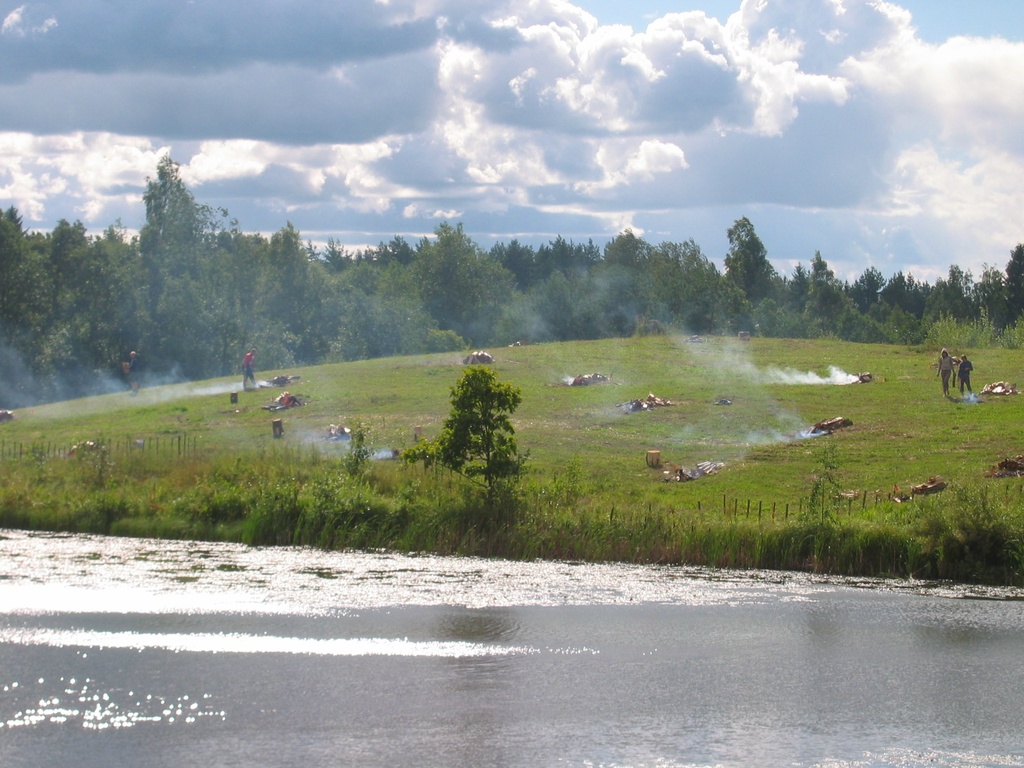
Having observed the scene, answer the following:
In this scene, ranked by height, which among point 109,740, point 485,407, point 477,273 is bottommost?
point 109,740

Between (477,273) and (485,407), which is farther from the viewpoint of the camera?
(477,273)

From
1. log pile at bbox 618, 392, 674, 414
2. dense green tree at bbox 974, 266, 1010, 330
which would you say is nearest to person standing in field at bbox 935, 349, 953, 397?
log pile at bbox 618, 392, 674, 414

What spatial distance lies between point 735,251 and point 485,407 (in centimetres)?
13024

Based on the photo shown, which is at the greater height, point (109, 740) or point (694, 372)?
point (694, 372)

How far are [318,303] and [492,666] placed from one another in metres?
113

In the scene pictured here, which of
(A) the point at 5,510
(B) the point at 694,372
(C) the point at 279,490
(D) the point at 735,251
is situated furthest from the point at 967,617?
(D) the point at 735,251

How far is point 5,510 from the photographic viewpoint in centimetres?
3759

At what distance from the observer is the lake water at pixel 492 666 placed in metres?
17.5

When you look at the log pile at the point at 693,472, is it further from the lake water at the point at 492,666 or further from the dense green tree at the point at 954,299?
the dense green tree at the point at 954,299

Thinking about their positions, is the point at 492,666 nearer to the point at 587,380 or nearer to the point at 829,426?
the point at 829,426

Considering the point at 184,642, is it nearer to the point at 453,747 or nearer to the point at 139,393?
the point at 453,747

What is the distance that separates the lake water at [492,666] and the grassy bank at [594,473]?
4.74ft

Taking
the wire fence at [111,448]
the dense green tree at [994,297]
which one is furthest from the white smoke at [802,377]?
the dense green tree at [994,297]

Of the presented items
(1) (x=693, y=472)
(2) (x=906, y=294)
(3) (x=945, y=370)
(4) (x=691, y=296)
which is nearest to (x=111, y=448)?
(1) (x=693, y=472)
